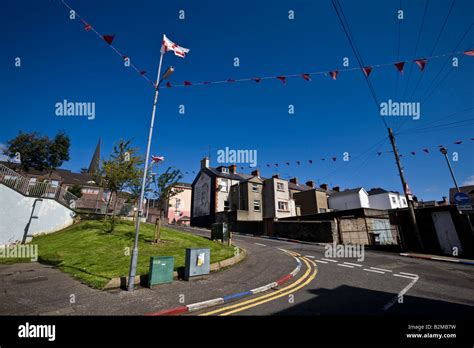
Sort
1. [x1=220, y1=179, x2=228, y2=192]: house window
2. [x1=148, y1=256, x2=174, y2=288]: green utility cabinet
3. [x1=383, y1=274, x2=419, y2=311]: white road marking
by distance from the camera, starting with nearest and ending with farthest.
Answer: [x1=383, y1=274, x2=419, y2=311]: white road marking → [x1=148, y1=256, x2=174, y2=288]: green utility cabinet → [x1=220, y1=179, x2=228, y2=192]: house window

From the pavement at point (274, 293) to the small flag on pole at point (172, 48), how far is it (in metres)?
10.0

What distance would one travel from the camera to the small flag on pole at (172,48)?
966cm

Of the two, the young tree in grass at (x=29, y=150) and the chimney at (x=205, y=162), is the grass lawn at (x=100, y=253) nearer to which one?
the young tree in grass at (x=29, y=150)

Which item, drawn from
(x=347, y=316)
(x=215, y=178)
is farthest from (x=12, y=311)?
(x=215, y=178)

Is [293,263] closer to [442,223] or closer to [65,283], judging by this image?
[65,283]

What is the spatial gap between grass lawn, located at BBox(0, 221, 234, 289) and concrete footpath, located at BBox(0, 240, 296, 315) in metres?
0.59

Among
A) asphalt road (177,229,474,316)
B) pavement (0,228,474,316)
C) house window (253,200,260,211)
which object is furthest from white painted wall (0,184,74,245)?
house window (253,200,260,211)

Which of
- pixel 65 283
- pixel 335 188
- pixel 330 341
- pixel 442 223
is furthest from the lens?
pixel 335 188

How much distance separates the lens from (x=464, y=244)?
14922 millimetres

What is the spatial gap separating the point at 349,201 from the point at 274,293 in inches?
1748

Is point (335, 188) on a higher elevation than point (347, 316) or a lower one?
higher

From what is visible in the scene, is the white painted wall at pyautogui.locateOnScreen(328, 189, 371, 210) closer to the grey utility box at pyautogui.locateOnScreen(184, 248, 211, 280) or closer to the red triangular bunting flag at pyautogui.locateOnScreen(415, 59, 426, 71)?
the red triangular bunting flag at pyautogui.locateOnScreen(415, 59, 426, 71)

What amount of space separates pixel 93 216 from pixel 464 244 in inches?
1304

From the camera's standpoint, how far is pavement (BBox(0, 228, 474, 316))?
5754 mm
